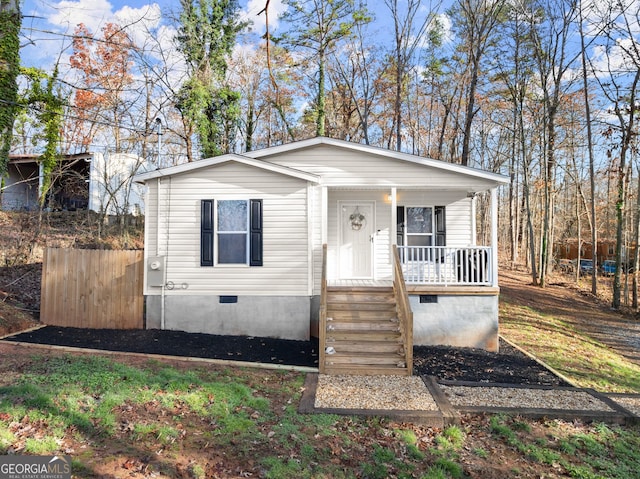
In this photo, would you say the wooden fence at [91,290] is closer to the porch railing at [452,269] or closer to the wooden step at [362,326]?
the wooden step at [362,326]

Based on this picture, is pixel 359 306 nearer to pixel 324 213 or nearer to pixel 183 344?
pixel 324 213

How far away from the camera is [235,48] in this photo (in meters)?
18.3

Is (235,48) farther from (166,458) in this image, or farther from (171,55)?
(166,458)

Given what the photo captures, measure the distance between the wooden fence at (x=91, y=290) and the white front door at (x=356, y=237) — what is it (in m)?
4.99

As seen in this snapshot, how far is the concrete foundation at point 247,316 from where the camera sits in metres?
8.24

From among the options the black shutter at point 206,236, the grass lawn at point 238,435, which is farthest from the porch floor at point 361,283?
the grass lawn at point 238,435

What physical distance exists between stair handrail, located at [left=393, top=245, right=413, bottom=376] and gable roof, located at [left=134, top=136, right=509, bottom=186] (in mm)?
2259

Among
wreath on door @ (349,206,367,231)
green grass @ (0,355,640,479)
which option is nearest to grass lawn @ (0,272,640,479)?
green grass @ (0,355,640,479)

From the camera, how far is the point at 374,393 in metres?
5.28

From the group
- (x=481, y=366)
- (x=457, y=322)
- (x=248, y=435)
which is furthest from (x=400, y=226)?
(x=248, y=435)

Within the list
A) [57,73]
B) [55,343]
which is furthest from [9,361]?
[57,73]

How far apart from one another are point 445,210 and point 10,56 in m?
10.9

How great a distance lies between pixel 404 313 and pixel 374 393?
73.5 inches

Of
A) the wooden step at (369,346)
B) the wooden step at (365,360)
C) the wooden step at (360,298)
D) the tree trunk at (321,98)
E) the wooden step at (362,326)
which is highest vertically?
the tree trunk at (321,98)
